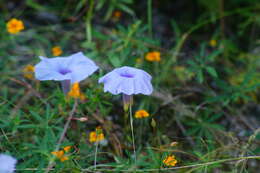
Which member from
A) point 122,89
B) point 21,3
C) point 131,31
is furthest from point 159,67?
point 21,3

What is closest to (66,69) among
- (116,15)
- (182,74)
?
(182,74)

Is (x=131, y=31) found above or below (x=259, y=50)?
above

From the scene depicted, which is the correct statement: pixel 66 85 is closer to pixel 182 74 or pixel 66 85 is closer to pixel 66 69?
pixel 66 69

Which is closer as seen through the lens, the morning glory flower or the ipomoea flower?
the ipomoea flower

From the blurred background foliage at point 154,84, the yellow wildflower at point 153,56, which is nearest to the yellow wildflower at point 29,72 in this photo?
the blurred background foliage at point 154,84

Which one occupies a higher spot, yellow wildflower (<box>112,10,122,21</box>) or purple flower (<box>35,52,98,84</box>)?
yellow wildflower (<box>112,10,122,21</box>)

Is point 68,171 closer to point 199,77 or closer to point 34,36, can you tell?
point 199,77

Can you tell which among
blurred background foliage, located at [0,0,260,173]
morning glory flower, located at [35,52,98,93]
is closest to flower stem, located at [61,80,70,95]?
morning glory flower, located at [35,52,98,93]

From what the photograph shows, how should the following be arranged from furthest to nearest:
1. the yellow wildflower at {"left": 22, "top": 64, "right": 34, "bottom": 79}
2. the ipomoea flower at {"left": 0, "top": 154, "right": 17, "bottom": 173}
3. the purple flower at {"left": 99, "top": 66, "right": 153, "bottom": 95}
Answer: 1. the yellow wildflower at {"left": 22, "top": 64, "right": 34, "bottom": 79}
2. the purple flower at {"left": 99, "top": 66, "right": 153, "bottom": 95}
3. the ipomoea flower at {"left": 0, "top": 154, "right": 17, "bottom": 173}

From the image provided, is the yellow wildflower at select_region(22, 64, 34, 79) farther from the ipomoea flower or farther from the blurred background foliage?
the ipomoea flower
